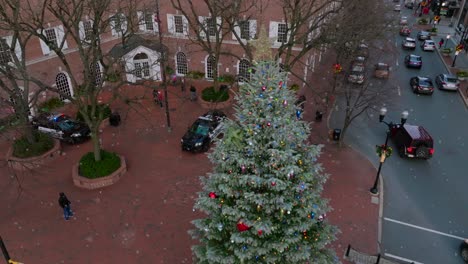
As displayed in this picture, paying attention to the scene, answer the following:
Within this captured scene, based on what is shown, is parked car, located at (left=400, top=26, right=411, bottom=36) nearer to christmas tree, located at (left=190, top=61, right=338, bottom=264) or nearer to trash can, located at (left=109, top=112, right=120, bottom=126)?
trash can, located at (left=109, top=112, right=120, bottom=126)

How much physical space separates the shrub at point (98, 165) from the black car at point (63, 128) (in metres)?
2.89

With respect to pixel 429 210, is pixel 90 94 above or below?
above

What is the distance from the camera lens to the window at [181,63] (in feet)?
103

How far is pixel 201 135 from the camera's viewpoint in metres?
22.2

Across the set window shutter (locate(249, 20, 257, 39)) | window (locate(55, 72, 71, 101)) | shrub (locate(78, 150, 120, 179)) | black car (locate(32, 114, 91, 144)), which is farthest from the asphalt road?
window (locate(55, 72, 71, 101))

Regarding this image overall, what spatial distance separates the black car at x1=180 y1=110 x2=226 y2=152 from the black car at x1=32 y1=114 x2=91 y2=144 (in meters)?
6.04

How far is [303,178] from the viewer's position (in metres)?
9.92

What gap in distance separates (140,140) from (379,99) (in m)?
15.0

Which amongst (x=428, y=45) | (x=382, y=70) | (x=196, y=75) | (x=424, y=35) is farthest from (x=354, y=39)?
(x=424, y=35)

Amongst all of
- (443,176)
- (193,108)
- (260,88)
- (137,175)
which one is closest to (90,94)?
(137,175)

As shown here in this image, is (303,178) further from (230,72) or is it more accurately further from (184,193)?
(230,72)

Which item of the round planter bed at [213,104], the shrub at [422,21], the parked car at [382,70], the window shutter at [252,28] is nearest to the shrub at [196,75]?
the round planter bed at [213,104]

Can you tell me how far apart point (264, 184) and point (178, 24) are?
76.5 ft

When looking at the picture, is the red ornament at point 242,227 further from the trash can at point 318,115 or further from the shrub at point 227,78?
the shrub at point 227,78
